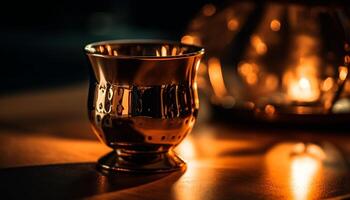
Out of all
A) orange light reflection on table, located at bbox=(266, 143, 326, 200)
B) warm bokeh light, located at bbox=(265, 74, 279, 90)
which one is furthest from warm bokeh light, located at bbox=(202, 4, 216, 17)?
orange light reflection on table, located at bbox=(266, 143, 326, 200)

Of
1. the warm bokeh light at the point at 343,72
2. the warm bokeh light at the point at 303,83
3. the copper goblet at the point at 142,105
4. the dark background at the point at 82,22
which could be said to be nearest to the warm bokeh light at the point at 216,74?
the warm bokeh light at the point at 303,83

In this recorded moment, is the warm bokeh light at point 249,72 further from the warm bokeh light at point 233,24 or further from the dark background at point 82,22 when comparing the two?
the dark background at point 82,22

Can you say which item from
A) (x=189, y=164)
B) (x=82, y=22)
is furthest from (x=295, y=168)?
(x=82, y=22)

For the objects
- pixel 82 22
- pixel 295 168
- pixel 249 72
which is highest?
pixel 82 22

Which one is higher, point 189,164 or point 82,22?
point 82,22

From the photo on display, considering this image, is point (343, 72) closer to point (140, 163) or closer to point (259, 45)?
point (259, 45)

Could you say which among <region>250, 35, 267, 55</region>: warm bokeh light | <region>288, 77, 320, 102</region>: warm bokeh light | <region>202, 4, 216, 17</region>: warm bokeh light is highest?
<region>202, 4, 216, 17</region>: warm bokeh light

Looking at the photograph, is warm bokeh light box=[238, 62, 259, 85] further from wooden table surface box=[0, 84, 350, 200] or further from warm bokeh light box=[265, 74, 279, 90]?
wooden table surface box=[0, 84, 350, 200]

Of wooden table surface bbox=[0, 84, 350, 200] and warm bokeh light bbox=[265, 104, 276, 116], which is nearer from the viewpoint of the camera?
wooden table surface bbox=[0, 84, 350, 200]
